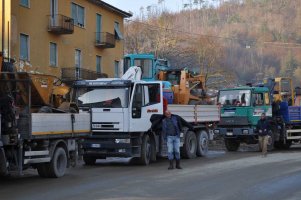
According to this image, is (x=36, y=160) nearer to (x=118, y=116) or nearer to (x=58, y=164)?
(x=58, y=164)

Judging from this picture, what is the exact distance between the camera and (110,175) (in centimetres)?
1432

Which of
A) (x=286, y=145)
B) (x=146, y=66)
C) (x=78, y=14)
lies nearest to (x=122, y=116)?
(x=146, y=66)

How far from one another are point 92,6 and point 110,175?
93.1 ft

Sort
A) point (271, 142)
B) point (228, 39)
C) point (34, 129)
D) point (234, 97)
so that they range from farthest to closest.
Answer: point (228, 39) → point (271, 142) → point (234, 97) → point (34, 129)

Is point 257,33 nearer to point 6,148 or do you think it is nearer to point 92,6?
point 92,6

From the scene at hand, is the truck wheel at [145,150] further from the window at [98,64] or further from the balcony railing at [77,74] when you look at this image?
the window at [98,64]

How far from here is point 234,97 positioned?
24281 millimetres

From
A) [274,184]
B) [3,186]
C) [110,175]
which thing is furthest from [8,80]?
[274,184]

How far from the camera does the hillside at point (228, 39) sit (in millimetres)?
60281

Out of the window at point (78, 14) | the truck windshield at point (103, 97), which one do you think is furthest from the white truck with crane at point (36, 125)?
the window at point (78, 14)

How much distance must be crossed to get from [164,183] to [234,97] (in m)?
12.6

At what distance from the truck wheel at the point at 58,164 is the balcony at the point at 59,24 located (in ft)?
70.6

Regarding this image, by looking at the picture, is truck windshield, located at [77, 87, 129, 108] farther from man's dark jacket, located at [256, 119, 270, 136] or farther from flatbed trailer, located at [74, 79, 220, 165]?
man's dark jacket, located at [256, 119, 270, 136]

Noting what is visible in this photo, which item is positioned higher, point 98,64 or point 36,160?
point 98,64
